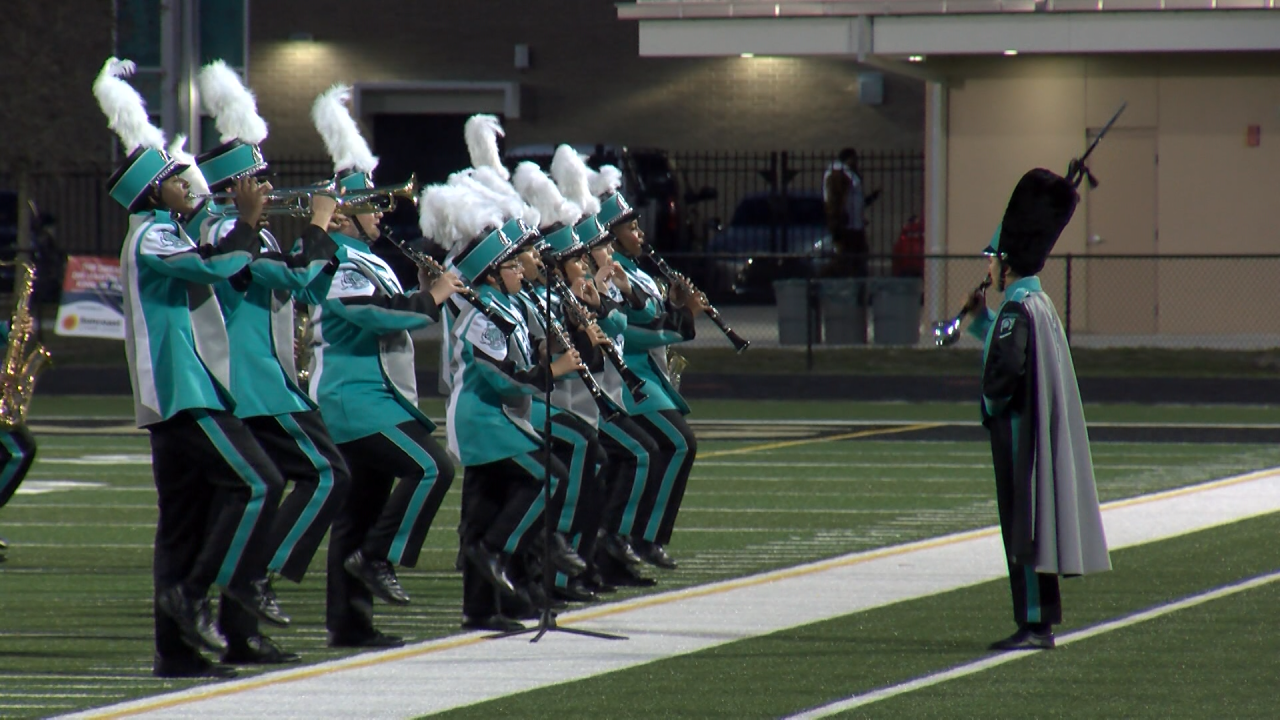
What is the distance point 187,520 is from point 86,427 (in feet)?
38.8

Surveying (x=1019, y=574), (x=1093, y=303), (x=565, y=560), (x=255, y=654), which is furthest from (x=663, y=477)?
(x=1093, y=303)

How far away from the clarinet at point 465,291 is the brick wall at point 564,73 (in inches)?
1189

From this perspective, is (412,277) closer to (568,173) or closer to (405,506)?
(568,173)

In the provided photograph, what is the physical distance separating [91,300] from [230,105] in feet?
38.2

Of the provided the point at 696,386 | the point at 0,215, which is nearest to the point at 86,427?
Result: the point at 696,386

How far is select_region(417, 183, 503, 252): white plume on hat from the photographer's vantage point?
9.10m

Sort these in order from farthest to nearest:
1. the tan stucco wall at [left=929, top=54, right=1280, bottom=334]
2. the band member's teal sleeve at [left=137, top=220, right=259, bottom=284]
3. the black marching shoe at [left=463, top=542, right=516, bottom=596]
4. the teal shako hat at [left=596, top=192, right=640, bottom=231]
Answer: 1. the tan stucco wall at [left=929, top=54, right=1280, bottom=334]
2. the teal shako hat at [left=596, top=192, right=640, bottom=231]
3. the black marching shoe at [left=463, top=542, right=516, bottom=596]
4. the band member's teal sleeve at [left=137, top=220, right=259, bottom=284]

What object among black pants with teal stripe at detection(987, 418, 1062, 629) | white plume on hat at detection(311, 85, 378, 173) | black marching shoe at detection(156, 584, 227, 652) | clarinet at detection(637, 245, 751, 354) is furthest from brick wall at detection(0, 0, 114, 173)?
black pants with teal stripe at detection(987, 418, 1062, 629)

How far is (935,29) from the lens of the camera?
25.5 metres

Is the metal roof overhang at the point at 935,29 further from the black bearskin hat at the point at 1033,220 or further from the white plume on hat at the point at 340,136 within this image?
the black bearskin hat at the point at 1033,220

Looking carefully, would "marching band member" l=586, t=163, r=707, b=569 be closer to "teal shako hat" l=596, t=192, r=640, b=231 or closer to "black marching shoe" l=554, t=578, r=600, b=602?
"teal shako hat" l=596, t=192, r=640, b=231

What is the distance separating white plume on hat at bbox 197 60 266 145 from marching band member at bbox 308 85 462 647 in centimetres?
52

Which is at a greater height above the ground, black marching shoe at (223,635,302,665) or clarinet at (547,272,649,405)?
clarinet at (547,272,649,405)

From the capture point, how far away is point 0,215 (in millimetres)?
35625
